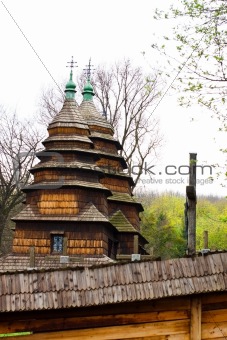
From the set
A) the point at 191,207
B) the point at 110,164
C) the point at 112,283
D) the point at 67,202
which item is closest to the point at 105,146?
the point at 110,164

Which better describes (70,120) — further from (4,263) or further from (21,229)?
(4,263)

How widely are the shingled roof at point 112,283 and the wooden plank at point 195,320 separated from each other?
384mm

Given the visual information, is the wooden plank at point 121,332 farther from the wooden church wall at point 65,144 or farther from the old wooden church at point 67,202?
the wooden church wall at point 65,144

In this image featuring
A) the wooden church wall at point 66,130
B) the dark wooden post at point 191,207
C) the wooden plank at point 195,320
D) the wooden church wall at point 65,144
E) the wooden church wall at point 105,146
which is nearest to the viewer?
the wooden plank at point 195,320

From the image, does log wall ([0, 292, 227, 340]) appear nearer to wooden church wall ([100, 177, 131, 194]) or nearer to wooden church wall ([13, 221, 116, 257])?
wooden church wall ([13, 221, 116, 257])

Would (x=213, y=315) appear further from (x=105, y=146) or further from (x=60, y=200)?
(x=105, y=146)

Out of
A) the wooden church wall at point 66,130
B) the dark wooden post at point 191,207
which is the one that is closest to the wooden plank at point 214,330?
the dark wooden post at point 191,207

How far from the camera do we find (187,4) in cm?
1035

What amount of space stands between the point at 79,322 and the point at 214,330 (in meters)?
1.51

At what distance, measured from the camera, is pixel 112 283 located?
6641 mm

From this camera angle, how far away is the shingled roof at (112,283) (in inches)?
257

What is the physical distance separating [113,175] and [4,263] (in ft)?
32.8

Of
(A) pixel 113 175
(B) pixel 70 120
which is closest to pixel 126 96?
(A) pixel 113 175

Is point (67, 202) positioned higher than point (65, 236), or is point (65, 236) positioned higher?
point (67, 202)
